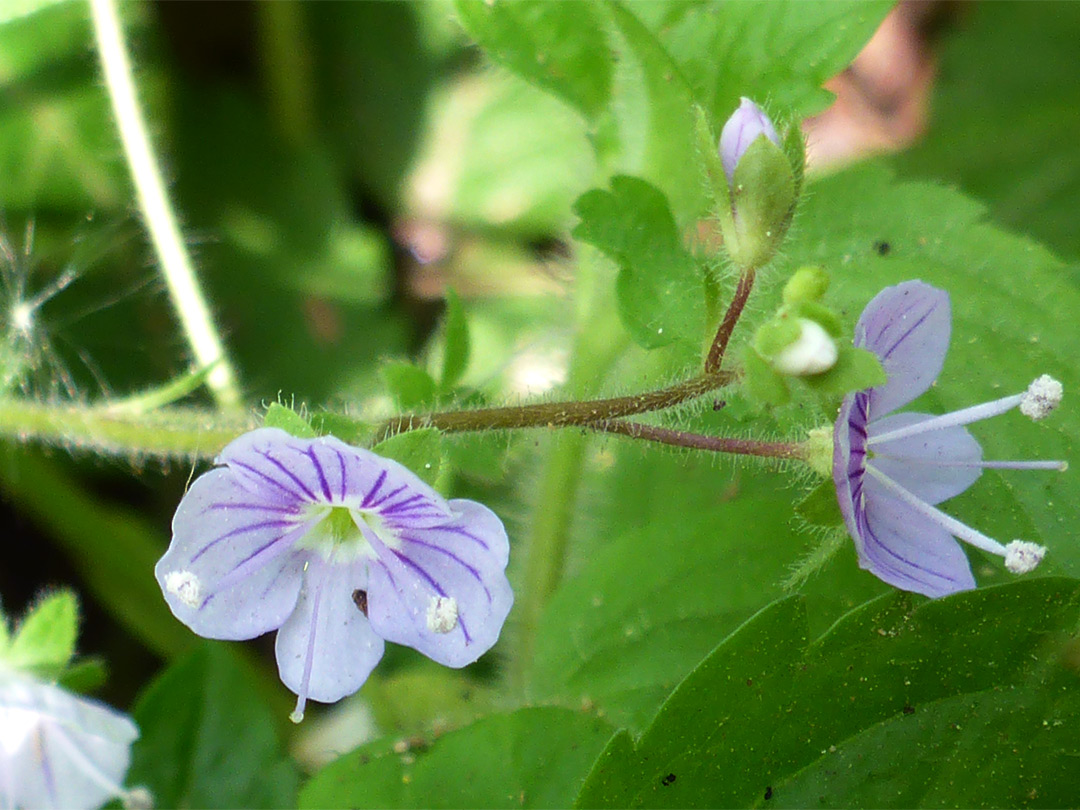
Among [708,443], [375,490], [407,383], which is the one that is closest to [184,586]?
[375,490]

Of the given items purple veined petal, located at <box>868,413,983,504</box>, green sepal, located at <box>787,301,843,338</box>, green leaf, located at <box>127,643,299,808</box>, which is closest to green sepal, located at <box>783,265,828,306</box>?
green sepal, located at <box>787,301,843,338</box>

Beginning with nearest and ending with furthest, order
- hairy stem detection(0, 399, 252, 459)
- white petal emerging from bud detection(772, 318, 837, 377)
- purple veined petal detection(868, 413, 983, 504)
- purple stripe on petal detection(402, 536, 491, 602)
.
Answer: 1. white petal emerging from bud detection(772, 318, 837, 377)
2. purple stripe on petal detection(402, 536, 491, 602)
3. purple veined petal detection(868, 413, 983, 504)
4. hairy stem detection(0, 399, 252, 459)

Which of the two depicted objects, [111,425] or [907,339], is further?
[111,425]

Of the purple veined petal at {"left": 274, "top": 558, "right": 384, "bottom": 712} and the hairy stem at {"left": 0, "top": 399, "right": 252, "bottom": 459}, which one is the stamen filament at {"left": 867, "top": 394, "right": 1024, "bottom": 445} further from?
the hairy stem at {"left": 0, "top": 399, "right": 252, "bottom": 459}

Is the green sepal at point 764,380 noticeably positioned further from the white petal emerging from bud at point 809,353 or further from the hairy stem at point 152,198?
the hairy stem at point 152,198

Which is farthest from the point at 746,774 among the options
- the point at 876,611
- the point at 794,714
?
the point at 876,611

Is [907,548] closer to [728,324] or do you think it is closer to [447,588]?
[728,324]
